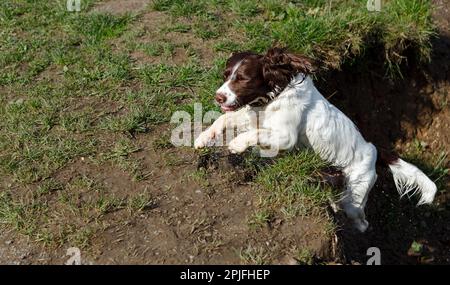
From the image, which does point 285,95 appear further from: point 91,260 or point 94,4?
point 94,4

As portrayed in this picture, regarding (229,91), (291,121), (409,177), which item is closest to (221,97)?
(229,91)

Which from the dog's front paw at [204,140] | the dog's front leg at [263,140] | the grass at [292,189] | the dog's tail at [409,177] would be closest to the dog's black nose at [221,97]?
the dog's front leg at [263,140]

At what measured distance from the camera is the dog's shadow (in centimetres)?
553

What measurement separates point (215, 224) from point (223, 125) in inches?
35.7

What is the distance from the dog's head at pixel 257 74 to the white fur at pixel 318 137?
122mm

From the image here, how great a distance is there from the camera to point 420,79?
21.8 feet

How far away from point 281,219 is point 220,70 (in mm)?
1894

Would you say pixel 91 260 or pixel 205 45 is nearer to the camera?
pixel 91 260

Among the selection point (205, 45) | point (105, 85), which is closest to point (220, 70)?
point (205, 45)

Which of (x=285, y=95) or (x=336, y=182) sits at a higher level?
(x=285, y=95)

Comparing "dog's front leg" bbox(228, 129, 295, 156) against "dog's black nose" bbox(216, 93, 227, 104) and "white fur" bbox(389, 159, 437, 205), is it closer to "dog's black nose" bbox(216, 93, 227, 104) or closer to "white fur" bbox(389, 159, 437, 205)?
"dog's black nose" bbox(216, 93, 227, 104)

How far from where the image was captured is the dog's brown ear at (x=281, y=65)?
424cm

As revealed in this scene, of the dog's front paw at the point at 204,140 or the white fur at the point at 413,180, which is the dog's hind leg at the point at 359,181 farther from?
the dog's front paw at the point at 204,140

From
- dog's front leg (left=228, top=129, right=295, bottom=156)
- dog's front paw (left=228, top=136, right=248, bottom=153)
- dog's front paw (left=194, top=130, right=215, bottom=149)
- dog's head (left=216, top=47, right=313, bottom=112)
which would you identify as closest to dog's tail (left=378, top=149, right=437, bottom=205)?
dog's front leg (left=228, top=129, right=295, bottom=156)
